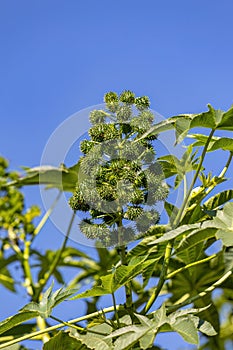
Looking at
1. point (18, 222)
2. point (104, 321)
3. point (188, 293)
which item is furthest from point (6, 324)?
point (18, 222)

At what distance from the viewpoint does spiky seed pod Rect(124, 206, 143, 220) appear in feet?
3.62

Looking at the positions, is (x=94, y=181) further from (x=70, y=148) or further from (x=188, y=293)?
(x=188, y=293)

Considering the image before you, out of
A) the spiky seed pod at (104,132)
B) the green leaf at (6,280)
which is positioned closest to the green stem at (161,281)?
the spiky seed pod at (104,132)

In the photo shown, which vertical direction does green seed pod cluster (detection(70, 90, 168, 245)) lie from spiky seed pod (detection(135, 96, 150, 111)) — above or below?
below

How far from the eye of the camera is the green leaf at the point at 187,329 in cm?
93

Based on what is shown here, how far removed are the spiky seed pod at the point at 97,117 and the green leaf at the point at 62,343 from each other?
0.39 metres

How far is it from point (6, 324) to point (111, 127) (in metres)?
0.38

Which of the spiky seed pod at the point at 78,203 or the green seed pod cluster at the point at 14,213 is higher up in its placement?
the green seed pod cluster at the point at 14,213

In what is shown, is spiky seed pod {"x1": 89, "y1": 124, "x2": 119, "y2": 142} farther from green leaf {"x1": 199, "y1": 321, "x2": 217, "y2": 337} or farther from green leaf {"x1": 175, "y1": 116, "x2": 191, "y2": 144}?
green leaf {"x1": 199, "y1": 321, "x2": 217, "y2": 337}

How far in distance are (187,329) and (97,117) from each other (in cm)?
41

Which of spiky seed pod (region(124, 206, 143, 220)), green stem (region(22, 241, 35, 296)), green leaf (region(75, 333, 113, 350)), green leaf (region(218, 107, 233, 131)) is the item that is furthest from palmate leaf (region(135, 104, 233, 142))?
green stem (region(22, 241, 35, 296))

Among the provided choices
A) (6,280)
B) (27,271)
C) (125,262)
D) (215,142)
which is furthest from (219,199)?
(6,280)

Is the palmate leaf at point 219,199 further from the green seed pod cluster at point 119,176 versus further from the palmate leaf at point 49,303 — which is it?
the palmate leaf at point 49,303

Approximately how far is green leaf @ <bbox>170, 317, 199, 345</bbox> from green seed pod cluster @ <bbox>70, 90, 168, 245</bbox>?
0.21m
